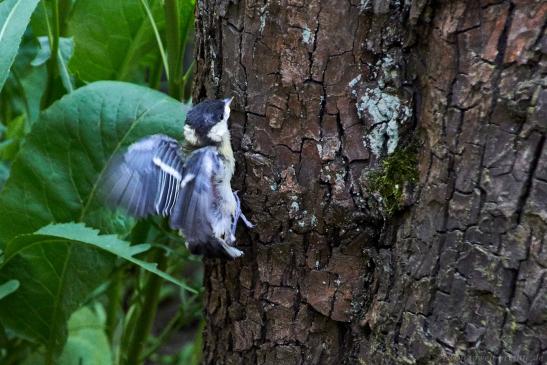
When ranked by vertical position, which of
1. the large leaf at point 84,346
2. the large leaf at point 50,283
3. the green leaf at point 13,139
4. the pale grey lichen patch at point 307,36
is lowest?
the large leaf at point 84,346

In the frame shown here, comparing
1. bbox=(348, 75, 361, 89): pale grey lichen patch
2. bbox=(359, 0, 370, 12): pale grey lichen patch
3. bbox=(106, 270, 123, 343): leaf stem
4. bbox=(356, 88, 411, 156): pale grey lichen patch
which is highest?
bbox=(359, 0, 370, 12): pale grey lichen patch

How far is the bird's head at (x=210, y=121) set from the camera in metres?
1.59

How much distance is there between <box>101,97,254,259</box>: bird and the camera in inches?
63.7

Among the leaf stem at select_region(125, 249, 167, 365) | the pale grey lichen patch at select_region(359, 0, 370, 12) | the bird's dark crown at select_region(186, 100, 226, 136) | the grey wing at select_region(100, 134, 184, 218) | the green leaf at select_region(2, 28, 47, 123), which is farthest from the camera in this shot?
the green leaf at select_region(2, 28, 47, 123)

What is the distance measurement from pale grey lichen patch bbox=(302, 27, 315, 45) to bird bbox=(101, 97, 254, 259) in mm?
240

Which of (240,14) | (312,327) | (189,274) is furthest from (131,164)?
(189,274)

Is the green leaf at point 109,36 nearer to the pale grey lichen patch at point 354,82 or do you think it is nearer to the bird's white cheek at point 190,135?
the bird's white cheek at point 190,135

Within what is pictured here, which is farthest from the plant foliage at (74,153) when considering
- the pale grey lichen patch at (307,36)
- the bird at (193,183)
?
the pale grey lichen patch at (307,36)

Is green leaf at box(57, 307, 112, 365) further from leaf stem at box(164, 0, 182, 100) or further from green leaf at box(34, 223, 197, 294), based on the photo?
leaf stem at box(164, 0, 182, 100)

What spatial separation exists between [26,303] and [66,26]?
0.84 metres

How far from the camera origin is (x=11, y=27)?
5.80ft

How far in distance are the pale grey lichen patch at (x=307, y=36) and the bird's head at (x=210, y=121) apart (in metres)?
0.24

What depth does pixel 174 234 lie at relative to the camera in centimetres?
212

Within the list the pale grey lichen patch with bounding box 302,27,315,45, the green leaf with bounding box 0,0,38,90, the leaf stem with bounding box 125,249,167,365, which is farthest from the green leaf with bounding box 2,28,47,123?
the pale grey lichen patch with bounding box 302,27,315,45
